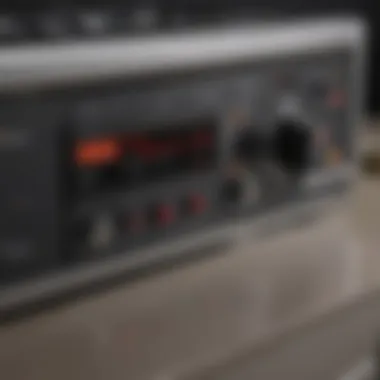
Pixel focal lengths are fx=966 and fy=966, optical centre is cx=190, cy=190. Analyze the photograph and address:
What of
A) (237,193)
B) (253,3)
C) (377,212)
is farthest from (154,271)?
(253,3)

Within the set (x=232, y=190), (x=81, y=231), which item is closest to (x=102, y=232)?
(x=81, y=231)

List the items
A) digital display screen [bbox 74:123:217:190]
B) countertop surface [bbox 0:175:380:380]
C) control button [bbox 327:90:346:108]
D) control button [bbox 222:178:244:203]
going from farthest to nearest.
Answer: control button [bbox 327:90:346:108], control button [bbox 222:178:244:203], digital display screen [bbox 74:123:217:190], countertop surface [bbox 0:175:380:380]

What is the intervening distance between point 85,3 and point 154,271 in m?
0.27

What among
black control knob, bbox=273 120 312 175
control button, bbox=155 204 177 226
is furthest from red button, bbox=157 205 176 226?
black control knob, bbox=273 120 312 175

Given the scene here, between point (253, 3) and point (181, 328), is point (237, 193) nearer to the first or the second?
point (181, 328)

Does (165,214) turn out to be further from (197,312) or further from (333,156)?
(333,156)

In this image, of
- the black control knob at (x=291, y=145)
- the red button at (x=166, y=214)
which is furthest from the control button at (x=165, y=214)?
the black control knob at (x=291, y=145)

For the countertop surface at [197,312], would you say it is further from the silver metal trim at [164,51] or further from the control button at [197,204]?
the silver metal trim at [164,51]

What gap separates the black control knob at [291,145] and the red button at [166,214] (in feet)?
0.41

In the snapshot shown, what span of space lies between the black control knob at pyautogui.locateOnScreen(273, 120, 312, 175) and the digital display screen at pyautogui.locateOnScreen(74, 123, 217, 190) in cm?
8

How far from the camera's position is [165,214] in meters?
0.69

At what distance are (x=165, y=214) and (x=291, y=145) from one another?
→ 154mm

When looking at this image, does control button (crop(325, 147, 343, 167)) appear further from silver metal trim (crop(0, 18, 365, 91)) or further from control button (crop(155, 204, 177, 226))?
control button (crop(155, 204, 177, 226))

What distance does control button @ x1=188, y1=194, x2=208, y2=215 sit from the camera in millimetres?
708
